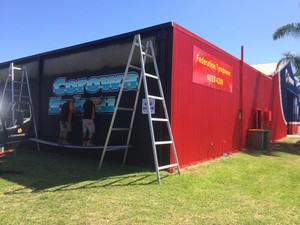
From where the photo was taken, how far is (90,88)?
11062 millimetres

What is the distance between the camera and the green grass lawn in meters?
5.49

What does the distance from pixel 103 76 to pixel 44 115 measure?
349cm

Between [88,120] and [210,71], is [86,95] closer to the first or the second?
[88,120]

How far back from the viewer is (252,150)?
1499 centimetres

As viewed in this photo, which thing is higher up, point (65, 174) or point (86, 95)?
point (86, 95)

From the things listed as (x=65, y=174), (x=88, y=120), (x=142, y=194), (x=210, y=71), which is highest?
(x=210, y=71)

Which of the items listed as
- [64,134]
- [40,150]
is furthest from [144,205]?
[40,150]

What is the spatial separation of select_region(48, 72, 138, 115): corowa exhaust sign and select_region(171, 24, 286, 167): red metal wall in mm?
1432

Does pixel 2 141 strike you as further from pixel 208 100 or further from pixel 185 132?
pixel 208 100

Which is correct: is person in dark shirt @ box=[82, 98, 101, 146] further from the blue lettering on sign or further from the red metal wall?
the red metal wall

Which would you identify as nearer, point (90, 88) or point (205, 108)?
point (90, 88)

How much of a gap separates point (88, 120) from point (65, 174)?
2.35 m

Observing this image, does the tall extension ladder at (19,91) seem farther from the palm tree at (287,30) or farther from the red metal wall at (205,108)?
the palm tree at (287,30)

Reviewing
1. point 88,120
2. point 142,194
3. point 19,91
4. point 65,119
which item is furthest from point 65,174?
point 19,91
